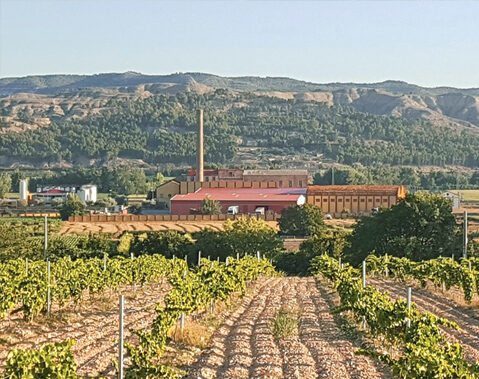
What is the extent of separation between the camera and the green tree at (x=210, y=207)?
324ft

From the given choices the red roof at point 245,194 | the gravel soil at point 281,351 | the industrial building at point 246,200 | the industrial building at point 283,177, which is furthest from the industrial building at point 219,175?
the gravel soil at point 281,351

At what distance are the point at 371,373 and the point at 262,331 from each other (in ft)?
17.2

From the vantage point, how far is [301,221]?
79438mm

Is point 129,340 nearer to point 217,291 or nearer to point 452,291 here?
point 217,291

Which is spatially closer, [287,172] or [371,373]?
[371,373]

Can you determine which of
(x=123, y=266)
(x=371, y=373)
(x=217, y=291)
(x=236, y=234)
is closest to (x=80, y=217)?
(x=236, y=234)

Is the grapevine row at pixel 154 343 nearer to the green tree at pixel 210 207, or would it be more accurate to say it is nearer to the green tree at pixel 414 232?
the green tree at pixel 414 232

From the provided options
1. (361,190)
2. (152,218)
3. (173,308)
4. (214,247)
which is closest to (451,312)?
(173,308)

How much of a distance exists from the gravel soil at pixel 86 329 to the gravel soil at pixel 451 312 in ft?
23.6

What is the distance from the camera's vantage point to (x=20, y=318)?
77.8 ft

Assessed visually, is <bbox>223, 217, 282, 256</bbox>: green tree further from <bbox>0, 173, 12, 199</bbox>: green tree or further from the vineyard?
<bbox>0, 173, 12, 199</bbox>: green tree

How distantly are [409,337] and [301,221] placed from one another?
62.9 metres

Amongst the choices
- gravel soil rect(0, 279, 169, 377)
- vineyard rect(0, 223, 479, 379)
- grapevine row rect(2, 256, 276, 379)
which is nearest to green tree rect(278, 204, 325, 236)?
vineyard rect(0, 223, 479, 379)

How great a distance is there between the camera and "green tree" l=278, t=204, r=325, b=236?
79250mm
